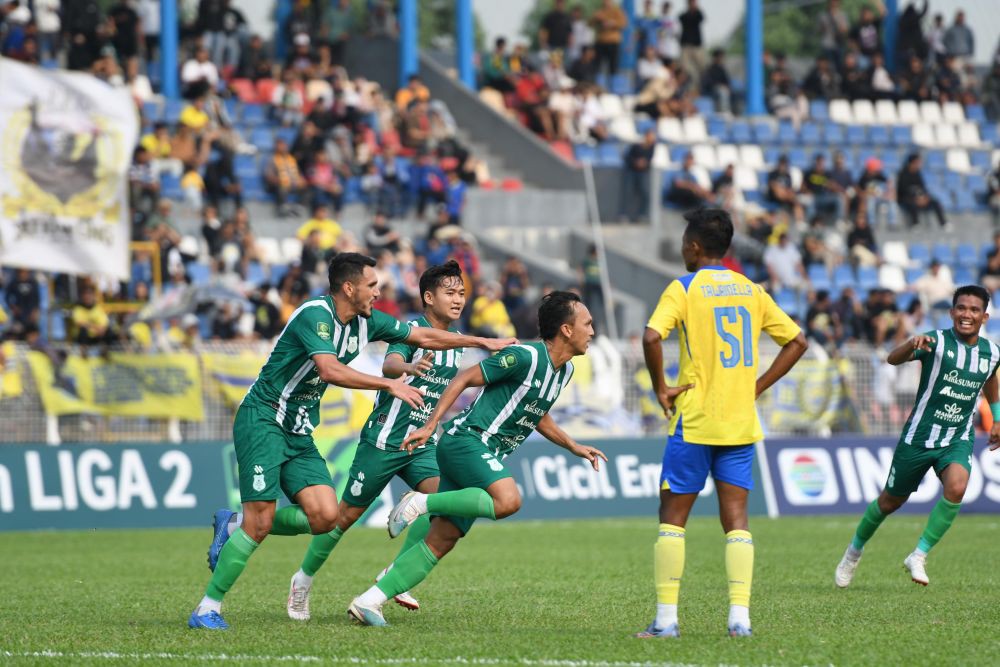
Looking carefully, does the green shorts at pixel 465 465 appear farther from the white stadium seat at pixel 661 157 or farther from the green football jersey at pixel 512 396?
the white stadium seat at pixel 661 157

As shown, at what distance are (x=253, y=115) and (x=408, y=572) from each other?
20.1 meters

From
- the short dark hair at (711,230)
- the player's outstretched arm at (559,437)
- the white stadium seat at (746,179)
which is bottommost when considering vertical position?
the white stadium seat at (746,179)

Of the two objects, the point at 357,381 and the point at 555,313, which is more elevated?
the point at 555,313

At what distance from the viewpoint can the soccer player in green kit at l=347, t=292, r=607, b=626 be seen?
8945mm

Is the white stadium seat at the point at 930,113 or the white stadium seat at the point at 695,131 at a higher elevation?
the white stadium seat at the point at 695,131

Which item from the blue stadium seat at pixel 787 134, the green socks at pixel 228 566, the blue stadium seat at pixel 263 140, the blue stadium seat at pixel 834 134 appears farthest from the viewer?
the blue stadium seat at pixel 834 134

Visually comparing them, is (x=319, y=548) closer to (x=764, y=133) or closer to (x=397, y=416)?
(x=397, y=416)

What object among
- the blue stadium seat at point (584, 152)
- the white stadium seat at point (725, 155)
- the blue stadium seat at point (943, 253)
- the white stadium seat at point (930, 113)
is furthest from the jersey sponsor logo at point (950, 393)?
the white stadium seat at point (930, 113)

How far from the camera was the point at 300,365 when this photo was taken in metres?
9.40

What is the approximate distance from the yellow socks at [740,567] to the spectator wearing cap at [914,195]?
25.7m

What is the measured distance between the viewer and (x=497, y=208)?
2958 centimetres

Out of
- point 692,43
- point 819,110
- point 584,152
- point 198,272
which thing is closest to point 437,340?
point 198,272

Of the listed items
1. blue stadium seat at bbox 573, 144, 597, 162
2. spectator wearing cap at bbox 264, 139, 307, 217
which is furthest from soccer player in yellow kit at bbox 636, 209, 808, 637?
blue stadium seat at bbox 573, 144, 597, 162

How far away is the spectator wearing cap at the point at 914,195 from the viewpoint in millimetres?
32938
